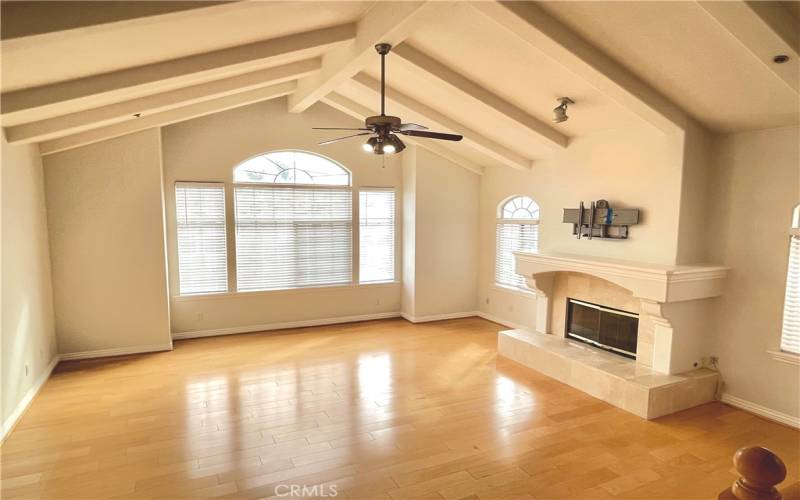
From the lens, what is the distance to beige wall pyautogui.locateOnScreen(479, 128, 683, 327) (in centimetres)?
448

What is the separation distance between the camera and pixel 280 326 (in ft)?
22.7

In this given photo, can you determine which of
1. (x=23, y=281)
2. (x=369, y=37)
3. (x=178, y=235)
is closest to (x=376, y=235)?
(x=178, y=235)

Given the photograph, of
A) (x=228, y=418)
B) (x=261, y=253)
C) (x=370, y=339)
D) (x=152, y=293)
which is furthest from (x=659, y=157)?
(x=152, y=293)

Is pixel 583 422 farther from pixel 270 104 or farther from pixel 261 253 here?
pixel 270 104

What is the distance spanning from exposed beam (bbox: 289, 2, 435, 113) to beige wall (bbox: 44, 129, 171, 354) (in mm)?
2453

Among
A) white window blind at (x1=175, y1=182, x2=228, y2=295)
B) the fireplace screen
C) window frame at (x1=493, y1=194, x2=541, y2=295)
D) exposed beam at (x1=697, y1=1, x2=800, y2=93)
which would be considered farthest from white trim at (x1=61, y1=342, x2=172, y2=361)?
exposed beam at (x1=697, y1=1, x2=800, y2=93)

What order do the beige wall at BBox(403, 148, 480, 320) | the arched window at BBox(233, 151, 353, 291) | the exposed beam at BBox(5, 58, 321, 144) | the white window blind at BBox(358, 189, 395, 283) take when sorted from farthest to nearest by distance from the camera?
1. the white window blind at BBox(358, 189, 395, 283)
2. the beige wall at BBox(403, 148, 480, 320)
3. the arched window at BBox(233, 151, 353, 291)
4. the exposed beam at BBox(5, 58, 321, 144)

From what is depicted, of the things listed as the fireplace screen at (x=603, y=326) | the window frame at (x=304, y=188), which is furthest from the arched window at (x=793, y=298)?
the window frame at (x=304, y=188)

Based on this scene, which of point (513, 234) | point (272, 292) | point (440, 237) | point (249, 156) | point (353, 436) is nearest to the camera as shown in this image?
point (353, 436)

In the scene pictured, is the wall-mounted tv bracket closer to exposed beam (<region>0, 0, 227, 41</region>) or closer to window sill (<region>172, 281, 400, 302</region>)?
A: window sill (<region>172, 281, 400, 302</region>)

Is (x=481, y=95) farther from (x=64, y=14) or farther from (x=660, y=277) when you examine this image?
(x=64, y=14)

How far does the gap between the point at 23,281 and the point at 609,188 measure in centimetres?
623

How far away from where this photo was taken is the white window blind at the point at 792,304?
3.90 m

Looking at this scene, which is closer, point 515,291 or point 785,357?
point 785,357
